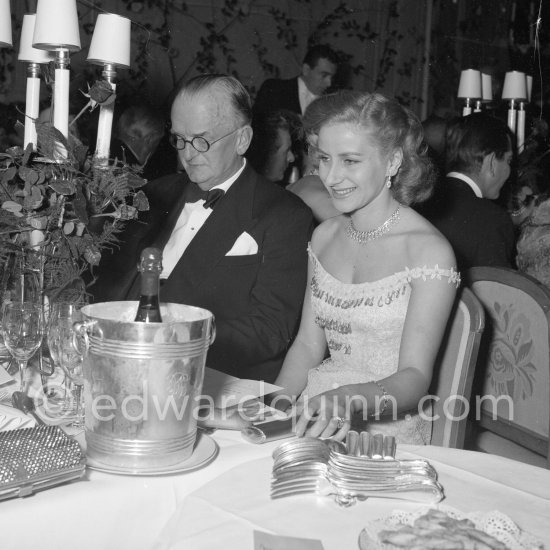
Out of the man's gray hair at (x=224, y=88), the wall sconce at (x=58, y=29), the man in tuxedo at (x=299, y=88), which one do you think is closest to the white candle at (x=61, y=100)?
the wall sconce at (x=58, y=29)

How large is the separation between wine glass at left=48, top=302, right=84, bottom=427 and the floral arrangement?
21 cm

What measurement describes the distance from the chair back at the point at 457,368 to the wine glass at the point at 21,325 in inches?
41.8

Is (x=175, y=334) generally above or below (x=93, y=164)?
below

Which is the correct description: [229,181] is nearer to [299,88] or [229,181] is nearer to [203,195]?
[203,195]

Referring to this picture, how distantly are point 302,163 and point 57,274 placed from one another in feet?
11.2

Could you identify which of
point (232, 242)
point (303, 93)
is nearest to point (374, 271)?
point (232, 242)

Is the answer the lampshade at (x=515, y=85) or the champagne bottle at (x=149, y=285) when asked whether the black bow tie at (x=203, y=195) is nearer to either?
the champagne bottle at (x=149, y=285)

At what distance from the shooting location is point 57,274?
5.66 ft

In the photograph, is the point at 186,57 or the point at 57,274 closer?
the point at 57,274

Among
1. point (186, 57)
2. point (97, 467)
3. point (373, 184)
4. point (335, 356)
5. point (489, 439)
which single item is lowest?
point (489, 439)

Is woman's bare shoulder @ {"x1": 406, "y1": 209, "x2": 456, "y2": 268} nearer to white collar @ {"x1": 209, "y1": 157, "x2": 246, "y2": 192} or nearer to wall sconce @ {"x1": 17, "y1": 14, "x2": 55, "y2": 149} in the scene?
white collar @ {"x1": 209, "y1": 157, "x2": 246, "y2": 192}

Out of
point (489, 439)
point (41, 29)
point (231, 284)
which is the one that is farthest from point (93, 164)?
point (489, 439)

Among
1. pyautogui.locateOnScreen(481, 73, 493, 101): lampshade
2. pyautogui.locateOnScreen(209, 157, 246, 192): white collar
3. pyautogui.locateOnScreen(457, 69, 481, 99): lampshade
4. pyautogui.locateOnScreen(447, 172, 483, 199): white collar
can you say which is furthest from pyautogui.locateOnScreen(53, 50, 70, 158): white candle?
pyautogui.locateOnScreen(481, 73, 493, 101): lampshade

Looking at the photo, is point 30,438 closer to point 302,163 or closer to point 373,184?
point 373,184
